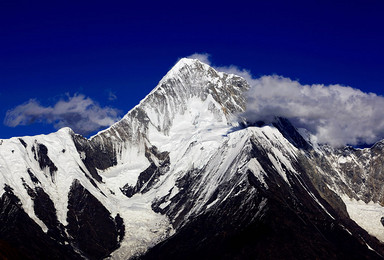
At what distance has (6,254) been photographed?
177625 mm
